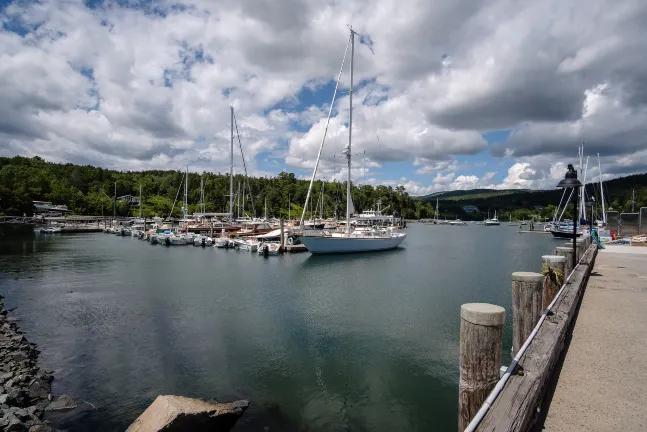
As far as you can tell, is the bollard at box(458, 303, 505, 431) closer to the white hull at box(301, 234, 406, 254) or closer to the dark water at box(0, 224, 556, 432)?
the dark water at box(0, 224, 556, 432)

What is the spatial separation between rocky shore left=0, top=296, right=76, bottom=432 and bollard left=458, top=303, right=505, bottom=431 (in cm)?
883

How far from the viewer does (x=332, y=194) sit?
163000 mm

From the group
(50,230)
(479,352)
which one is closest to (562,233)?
(479,352)

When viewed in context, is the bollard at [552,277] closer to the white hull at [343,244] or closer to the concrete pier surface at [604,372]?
the concrete pier surface at [604,372]

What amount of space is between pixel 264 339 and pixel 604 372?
440 inches

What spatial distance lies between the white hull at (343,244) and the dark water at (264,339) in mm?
9178

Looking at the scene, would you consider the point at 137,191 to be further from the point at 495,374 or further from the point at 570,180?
the point at 495,374

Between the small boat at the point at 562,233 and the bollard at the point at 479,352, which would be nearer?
the bollard at the point at 479,352

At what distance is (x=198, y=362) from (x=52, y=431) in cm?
455

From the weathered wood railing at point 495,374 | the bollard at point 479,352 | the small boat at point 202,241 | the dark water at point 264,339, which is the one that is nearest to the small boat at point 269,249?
the dark water at point 264,339

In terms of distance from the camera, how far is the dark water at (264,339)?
9586 mm

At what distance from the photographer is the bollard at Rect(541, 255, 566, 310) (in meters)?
8.91

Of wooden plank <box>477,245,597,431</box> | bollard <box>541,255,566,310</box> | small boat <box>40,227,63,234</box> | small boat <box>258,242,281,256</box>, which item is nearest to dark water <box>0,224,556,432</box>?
bollard <box>541,255,566,310</box>

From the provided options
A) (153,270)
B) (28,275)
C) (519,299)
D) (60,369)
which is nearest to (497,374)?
(519,299)
